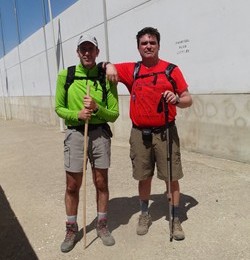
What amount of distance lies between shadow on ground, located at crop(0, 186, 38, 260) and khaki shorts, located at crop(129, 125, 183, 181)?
1.46 metres

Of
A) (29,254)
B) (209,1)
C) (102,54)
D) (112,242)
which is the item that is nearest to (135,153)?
(112,242)

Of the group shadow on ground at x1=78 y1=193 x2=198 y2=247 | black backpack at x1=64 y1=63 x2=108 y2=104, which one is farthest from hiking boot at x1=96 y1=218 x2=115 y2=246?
black backpack at x1=64 y1=63 x2=108 y2=104

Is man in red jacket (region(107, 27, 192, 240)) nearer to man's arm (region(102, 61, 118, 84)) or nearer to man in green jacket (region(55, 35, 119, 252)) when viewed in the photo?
man's arm (region(102, 61, 118, 84))

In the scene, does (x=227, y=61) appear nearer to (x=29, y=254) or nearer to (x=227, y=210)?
(x=227, y=210)

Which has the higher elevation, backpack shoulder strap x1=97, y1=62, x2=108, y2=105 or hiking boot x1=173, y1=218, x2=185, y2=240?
backpack shoulder strap x1=97, y1=62, x2=108, y2=105

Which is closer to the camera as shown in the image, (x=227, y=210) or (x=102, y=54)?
(x=227, y=210)

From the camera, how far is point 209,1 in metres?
7.58

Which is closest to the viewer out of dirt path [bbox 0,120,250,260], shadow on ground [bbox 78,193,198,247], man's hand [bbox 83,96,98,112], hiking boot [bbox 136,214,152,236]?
man's hand [bbox 83,96,98,112]

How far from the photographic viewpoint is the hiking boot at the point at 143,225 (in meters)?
4.24

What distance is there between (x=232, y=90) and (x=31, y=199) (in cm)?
429

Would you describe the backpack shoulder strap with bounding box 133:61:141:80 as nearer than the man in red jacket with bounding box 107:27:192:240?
No

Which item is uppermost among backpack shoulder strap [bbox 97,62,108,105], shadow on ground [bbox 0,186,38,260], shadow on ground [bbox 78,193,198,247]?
backpack shoulder strap [bbox 97,62,108,105]

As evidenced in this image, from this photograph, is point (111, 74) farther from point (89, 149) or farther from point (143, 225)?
point (143, 225)

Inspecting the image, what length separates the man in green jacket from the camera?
374 centimetres
